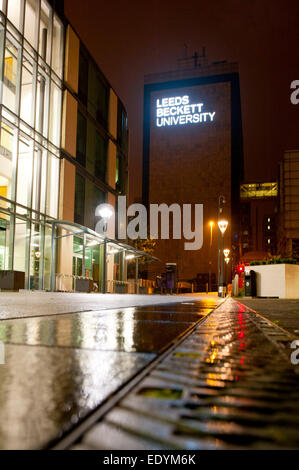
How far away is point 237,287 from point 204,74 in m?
45.2

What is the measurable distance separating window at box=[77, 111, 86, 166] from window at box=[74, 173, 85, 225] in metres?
1.21

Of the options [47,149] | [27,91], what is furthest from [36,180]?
[27,91]

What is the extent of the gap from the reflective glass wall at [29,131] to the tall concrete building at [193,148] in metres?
35.5

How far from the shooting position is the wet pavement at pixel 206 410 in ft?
1.56

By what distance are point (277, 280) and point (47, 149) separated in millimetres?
13995

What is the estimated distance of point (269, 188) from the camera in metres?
69.4

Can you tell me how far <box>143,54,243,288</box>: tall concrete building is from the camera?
53656mm

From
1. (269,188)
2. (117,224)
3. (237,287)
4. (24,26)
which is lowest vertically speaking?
(237,287)

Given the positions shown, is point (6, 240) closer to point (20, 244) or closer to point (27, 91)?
point (20, 244)

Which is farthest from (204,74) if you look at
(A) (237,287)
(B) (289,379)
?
(B) (289,379)

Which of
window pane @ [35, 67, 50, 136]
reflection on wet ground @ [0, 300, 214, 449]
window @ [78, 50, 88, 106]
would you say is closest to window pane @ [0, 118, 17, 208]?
window pane @ [35, 67, 50, 136]

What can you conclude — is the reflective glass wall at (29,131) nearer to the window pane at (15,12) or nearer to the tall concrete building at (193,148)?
the window pane at (15,12)

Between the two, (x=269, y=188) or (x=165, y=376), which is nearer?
(x=165, y=376)

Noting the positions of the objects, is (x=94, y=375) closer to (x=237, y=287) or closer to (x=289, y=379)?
(x=289, y=379)
